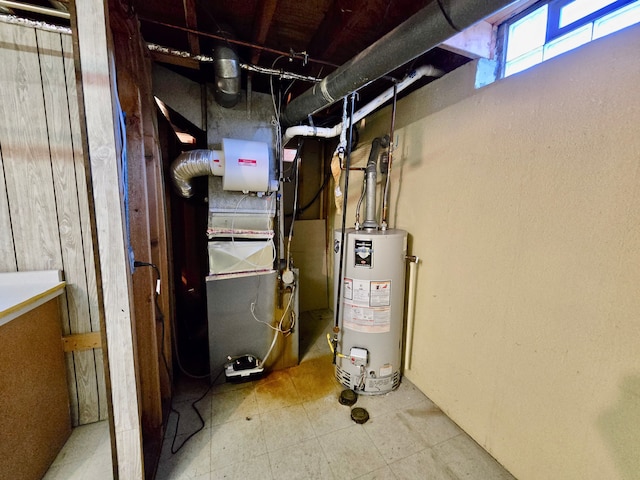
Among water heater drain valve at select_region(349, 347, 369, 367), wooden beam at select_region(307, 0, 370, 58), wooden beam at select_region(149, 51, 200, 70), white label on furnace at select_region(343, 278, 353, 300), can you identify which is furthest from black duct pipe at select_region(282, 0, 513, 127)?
water heater drain valve at select_region(349, 347, 369, 367)

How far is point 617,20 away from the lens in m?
0.99

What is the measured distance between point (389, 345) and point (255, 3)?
88.8 inches

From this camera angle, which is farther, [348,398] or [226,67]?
[348,398]

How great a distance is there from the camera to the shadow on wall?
902 millimetres

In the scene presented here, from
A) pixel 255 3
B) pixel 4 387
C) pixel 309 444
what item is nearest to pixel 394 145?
pixel 255 3

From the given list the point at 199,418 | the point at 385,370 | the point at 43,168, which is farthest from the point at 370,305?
the point at 43,168

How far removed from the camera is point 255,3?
1395 mm

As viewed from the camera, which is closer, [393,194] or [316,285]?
[393,194]

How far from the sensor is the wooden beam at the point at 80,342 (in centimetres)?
148

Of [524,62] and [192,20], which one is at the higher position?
[192,20]

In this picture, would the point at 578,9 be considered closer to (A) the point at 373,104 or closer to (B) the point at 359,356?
(A) the point at 373,104

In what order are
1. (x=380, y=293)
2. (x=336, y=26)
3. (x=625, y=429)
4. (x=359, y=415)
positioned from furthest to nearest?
(x=380, y=293)
(x=359, y=415)
(x=336, y=26)
(x=625, y=429)

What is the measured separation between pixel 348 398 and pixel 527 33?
236 centimetres

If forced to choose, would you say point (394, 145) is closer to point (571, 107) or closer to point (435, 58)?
point (435, 58)
